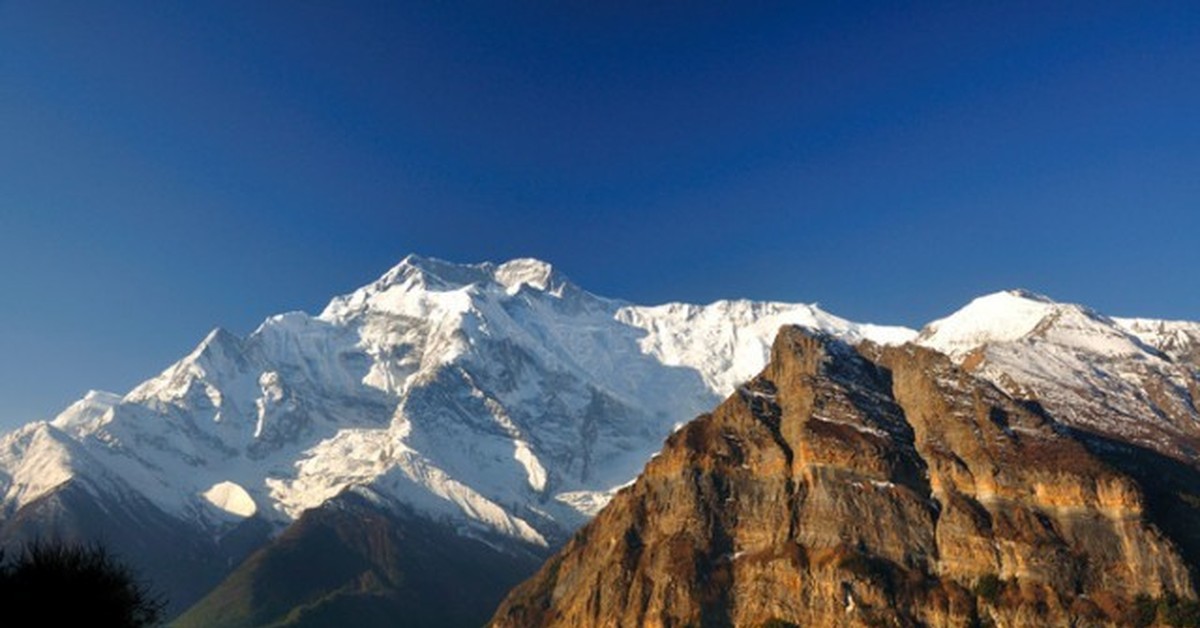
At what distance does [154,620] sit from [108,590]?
5917mm

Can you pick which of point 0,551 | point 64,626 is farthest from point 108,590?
point 0,551

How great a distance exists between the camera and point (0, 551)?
66.4 metres

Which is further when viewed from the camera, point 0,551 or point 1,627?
point 0,551

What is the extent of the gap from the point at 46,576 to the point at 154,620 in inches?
342

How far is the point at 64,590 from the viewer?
210 feet

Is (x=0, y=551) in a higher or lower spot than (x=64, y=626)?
higher

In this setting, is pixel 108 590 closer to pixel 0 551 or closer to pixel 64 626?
pixel 64 626

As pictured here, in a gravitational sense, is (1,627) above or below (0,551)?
below

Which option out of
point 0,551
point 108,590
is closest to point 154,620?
point 108,590

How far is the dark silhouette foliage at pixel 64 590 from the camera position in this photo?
62312mm

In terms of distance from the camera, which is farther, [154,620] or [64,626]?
[154,620]

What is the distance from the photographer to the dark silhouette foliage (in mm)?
62312

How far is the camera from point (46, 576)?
63688mm

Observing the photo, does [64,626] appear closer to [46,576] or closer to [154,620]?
[46,576]
